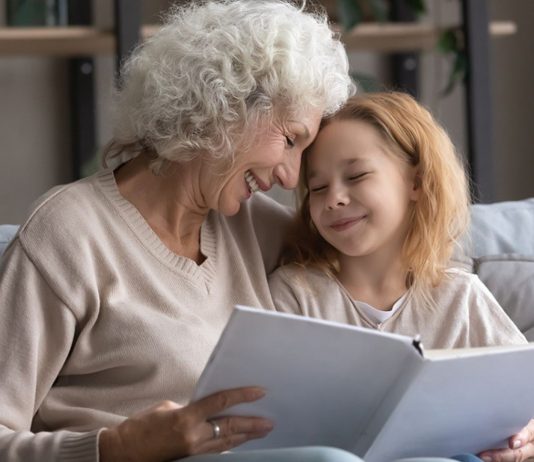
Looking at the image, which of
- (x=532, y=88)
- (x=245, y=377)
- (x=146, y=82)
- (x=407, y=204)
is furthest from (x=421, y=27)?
(x=245, y=377)

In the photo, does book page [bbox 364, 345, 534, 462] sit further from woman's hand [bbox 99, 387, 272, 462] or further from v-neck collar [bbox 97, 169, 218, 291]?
v-neck collar [bbox 97, 169, 218, 291]

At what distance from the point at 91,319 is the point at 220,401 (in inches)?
13.2

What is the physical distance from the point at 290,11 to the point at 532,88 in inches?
88.0

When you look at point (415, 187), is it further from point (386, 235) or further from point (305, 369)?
point (305, 369)

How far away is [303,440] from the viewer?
1519mm

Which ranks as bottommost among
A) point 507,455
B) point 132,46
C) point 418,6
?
point 507,455

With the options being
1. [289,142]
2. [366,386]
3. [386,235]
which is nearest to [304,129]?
[289,142]

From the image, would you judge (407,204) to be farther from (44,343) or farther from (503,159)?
(503,159)

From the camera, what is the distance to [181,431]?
1.38 metres

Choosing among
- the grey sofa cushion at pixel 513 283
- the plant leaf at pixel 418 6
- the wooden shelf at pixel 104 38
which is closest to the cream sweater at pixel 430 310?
the grey sofa cushion at pixel 513 283

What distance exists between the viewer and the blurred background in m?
3.26

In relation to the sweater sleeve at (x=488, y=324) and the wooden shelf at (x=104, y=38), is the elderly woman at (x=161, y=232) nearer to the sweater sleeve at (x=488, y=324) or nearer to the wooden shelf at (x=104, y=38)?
the sweater sleeve at (x=488, y=324)

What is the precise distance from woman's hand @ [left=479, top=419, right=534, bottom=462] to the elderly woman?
1.47ft

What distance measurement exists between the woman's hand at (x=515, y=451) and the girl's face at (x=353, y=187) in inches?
15.8
